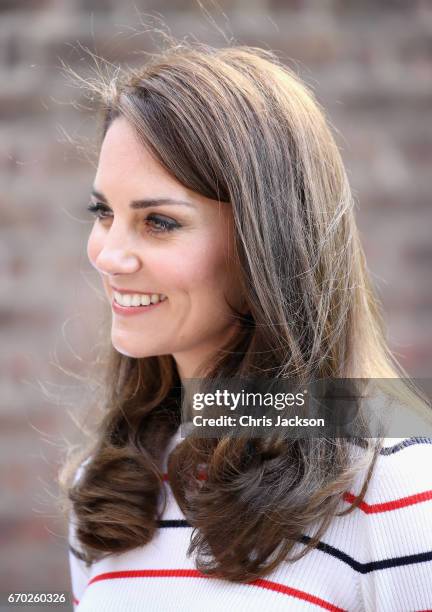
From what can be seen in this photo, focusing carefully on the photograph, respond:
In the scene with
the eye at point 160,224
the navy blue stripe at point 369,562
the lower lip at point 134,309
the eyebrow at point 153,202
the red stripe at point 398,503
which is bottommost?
the navy blue stripe at point 369,562

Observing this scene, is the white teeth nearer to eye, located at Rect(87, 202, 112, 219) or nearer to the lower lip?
the lower lip

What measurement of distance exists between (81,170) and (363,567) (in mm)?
1181

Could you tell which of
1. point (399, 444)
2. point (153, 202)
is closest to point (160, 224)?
point (153, 202)

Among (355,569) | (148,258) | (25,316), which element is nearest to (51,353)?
(25,316)

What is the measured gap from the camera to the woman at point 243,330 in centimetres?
109

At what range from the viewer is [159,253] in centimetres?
117

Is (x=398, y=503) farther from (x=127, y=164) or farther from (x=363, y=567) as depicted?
(x=127, y=164)

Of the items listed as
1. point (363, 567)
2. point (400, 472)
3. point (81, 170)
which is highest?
point (81, 170)

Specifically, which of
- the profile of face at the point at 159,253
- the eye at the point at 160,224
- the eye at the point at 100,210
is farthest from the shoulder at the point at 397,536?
the eye at the point at 100,210

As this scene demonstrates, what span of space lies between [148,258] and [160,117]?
0.21 meters

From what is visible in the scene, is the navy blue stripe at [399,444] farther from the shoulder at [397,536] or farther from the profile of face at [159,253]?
the profile of face at [159,253]

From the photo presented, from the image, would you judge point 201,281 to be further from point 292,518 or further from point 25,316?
point 25,316

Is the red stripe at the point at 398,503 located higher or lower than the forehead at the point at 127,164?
lower

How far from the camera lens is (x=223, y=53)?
4.21ft
